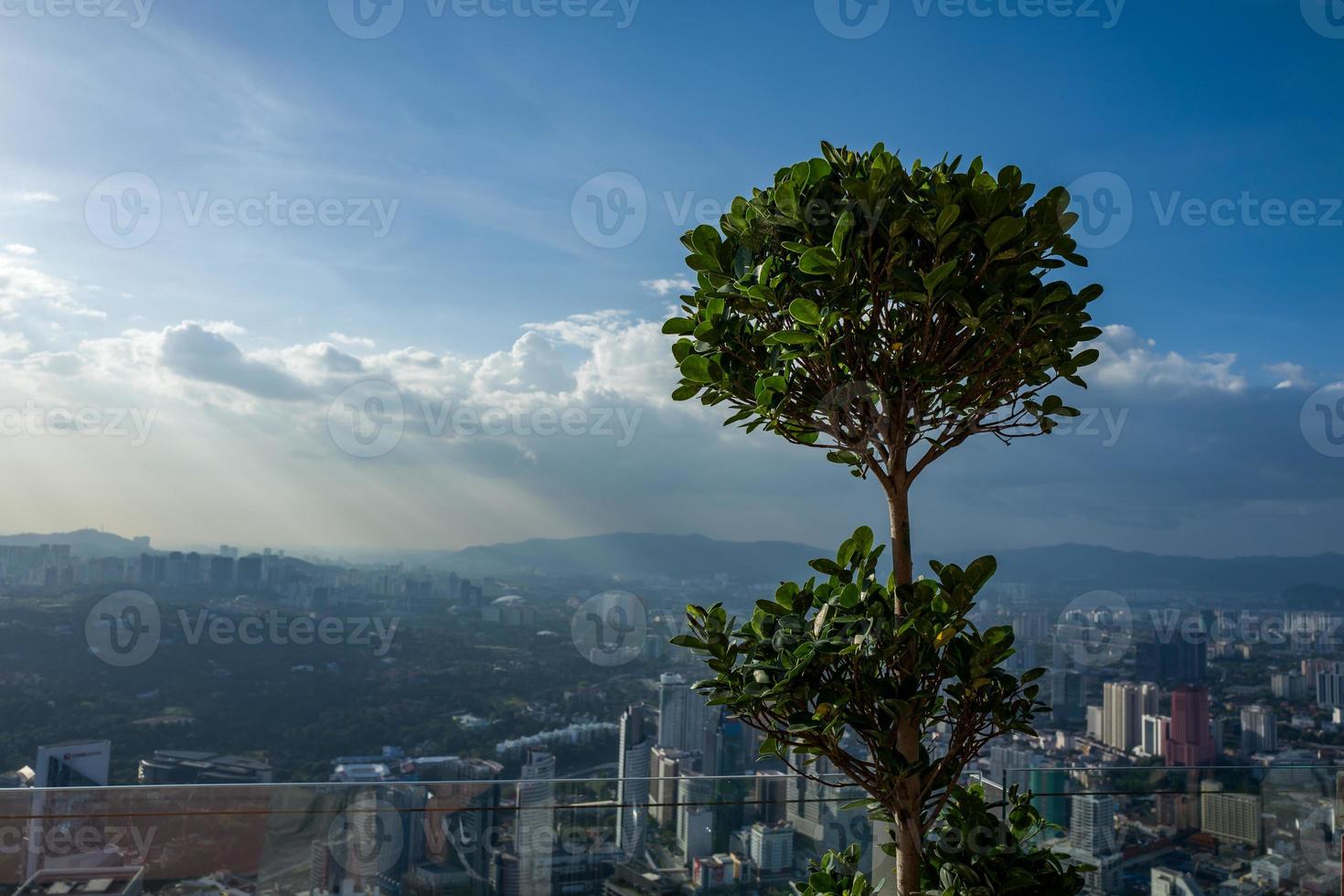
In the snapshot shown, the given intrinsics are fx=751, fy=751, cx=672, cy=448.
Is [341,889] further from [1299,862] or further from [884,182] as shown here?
[1299,862]

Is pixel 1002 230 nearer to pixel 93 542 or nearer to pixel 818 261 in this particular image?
pixel 818 261

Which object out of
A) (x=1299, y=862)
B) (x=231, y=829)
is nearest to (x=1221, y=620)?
(x=1299, y=862)

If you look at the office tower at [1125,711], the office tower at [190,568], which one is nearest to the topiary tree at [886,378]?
the office tower at [1125,711]

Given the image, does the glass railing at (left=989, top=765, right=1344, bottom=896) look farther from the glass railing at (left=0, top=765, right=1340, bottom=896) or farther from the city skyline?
the city skyline

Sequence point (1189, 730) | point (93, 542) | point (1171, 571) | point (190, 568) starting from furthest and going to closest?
point (190, 568) → point (93, 542) → point (1171, 571) → point (1189, 730)

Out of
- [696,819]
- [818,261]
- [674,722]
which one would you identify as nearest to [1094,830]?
[696,819]

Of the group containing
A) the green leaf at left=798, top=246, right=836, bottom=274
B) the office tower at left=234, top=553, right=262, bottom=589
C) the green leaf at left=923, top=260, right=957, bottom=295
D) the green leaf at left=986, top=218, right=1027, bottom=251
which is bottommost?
the office tower at left=234, top=553, right=262, bottom=589

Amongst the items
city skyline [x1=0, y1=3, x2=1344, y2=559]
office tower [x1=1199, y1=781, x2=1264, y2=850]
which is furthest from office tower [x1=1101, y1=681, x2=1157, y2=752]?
office tower [x1=1199, y1=781, x2=1264, y2=850]

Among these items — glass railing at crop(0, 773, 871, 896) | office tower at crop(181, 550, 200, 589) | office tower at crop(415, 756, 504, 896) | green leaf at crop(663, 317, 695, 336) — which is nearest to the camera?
green leaf at crop(663, 317, 695, 336)
